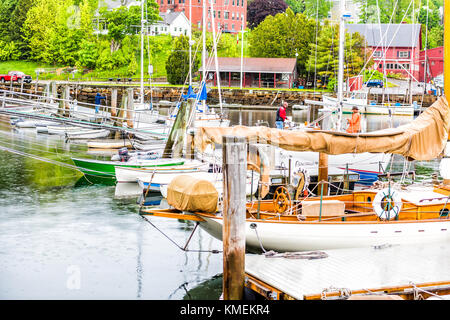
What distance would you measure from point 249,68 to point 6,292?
76555 millimetres

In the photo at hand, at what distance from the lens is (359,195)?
18.2 metres

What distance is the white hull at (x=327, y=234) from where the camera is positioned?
1566cm

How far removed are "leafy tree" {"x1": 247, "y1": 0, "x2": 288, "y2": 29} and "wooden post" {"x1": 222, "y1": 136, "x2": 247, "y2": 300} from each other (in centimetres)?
10910

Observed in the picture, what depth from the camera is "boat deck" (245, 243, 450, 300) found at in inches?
499

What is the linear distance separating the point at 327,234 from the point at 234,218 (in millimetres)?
4004

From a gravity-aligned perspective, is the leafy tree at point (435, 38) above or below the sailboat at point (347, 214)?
above

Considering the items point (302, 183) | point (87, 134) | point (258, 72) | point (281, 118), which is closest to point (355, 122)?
point (281, 118)

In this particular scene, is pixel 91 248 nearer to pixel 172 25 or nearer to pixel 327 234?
pixel 327 234

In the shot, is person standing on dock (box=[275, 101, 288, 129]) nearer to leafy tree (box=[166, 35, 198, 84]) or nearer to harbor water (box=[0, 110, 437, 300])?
harbor water (box=[0, 110, 437, 300])

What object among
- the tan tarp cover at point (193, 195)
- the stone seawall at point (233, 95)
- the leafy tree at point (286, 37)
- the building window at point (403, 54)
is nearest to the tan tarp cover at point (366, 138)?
the tan tarp cover at point (193, 195)

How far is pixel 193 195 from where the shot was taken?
1545 centimetres

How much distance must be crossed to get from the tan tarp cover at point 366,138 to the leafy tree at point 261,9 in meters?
105

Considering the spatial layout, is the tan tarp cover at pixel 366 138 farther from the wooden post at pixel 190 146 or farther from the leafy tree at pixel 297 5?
the leafy tree at pixel 297 5
